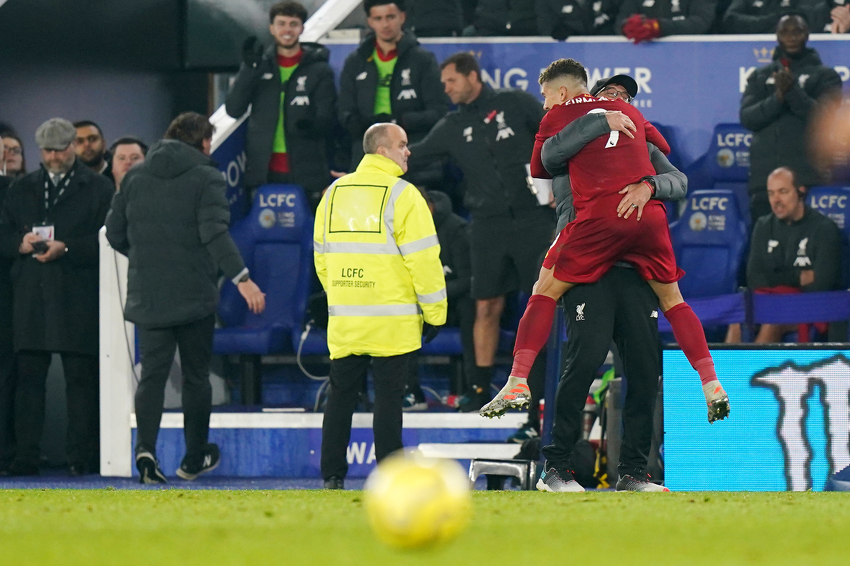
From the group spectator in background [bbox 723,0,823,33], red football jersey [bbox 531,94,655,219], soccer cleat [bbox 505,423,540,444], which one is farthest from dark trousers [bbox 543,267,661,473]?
spectator in background [bbox 723,0,823,33]

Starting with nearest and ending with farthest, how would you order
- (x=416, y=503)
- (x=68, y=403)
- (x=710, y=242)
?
(x=416, y=503)
(x=68, y=403)
(x=710, y=242)

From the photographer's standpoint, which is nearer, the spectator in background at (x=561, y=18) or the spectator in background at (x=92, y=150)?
the spectator in background at (x=92, y=150)

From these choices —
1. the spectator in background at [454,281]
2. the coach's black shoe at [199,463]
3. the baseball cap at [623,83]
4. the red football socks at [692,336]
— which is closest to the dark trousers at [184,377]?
the coach's black shoe at [199,463]

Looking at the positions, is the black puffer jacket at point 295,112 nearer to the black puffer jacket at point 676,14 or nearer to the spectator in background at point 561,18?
the spectator in background at point 561,18

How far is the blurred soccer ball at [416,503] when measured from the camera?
109 inches

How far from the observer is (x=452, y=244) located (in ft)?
29.0

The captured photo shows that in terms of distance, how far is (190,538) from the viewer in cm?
340

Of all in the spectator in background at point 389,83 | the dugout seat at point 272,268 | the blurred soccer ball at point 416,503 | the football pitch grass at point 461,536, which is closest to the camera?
the blurred soccer ball at point 416,503

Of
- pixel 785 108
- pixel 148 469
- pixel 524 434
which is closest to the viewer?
pixel 148 469

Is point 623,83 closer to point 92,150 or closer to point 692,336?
point 692,336

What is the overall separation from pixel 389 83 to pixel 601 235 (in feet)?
15.4

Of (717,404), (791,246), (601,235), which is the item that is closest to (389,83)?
(791,246)

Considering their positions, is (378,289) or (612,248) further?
(378,289)

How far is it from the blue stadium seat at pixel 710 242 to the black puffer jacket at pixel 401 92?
2.04 m
